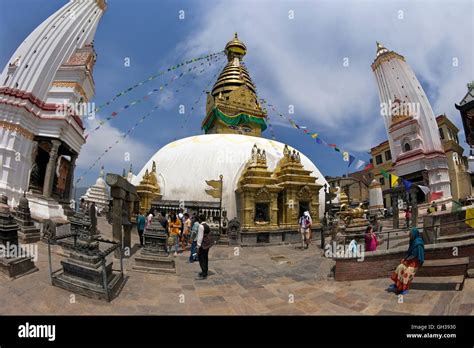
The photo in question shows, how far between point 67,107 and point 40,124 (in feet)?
6.10

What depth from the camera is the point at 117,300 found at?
14.7 ft

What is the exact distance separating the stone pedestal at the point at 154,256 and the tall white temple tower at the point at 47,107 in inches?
372

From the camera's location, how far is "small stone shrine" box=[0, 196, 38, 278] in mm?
5141

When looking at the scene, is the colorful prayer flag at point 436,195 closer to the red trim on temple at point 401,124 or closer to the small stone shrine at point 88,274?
the red trim on temple at point 401,124

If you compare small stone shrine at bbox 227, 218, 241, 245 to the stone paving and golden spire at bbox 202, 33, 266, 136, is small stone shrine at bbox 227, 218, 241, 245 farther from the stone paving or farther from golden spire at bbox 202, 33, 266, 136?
golden spire at bbox 202, 33, 266, 136

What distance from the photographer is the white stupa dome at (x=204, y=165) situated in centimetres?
1557

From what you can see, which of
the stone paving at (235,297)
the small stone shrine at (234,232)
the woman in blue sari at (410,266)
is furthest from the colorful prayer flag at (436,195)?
the woman in blue sari at (410,266)

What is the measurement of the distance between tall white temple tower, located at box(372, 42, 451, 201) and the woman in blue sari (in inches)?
767

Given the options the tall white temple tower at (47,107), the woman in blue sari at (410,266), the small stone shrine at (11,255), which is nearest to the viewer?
the woman in blue sari at (410,266)

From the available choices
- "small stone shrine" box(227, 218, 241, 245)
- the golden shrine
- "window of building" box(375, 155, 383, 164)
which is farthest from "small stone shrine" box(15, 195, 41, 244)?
"window of building" box(375, 155, 383, 164)

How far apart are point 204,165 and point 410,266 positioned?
521 inches

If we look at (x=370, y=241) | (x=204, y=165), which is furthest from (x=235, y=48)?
(x=370, y=241)
